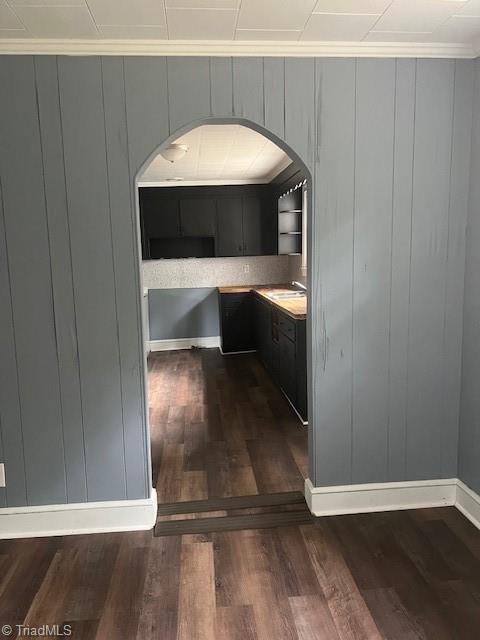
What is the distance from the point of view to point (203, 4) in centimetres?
191

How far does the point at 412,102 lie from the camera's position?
246cm

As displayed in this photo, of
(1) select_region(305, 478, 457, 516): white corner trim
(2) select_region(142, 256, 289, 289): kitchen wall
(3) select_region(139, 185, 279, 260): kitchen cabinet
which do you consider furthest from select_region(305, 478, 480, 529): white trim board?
(2) select_region(142, 256, 289, 289): kitchen wall

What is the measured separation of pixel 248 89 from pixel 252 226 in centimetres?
455

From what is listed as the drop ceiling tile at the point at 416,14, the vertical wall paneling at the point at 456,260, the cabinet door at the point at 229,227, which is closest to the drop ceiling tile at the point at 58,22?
the drop ceiling tile at the point at 416,14

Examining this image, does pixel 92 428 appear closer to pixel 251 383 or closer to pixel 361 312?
pixel 361 312

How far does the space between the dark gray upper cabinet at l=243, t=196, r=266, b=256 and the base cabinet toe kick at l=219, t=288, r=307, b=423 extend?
0.61 meters

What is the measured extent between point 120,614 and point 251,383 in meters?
3.44

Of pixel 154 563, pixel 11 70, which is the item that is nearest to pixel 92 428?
pixel 154 563

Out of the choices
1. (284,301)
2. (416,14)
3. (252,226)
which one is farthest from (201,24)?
(252,226)

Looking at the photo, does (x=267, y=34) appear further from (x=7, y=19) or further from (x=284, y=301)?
(x=284, y=301)

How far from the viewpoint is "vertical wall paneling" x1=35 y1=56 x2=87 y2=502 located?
229 cm

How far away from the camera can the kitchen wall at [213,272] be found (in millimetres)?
7207

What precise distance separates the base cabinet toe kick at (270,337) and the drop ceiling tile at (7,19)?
262cm

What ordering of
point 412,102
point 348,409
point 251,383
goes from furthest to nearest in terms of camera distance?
point 251,383 → point 348,409 → point 412,102
